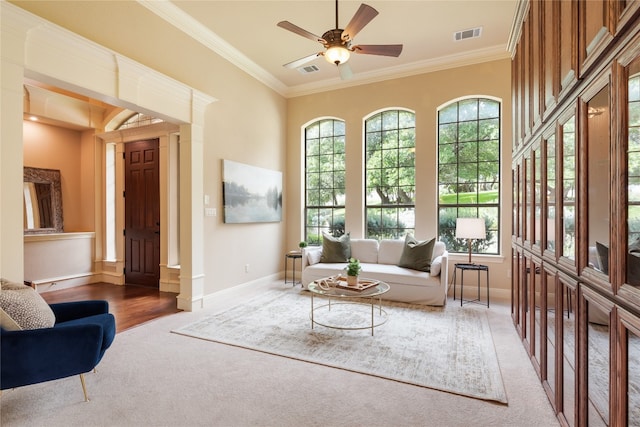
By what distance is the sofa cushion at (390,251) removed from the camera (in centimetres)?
513

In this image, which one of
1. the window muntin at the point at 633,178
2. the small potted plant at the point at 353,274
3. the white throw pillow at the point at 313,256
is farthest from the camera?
the white throw pillow at the point at 313,256

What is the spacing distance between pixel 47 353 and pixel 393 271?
3.71 meters

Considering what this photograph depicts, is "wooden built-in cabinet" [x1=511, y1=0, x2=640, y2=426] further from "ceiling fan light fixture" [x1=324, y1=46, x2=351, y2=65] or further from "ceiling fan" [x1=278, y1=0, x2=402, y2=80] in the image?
"ceiling fan light fixture" [x1=324, y1=46, x2=351, y2=65]

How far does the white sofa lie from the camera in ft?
14.1


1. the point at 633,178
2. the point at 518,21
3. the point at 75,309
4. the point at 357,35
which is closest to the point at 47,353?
the point at 75,309

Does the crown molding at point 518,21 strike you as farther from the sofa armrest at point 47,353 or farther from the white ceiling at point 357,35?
the sofa armrest at point 47,353

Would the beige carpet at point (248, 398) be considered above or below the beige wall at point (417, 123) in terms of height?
below

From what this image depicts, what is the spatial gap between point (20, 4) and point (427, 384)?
433 centimetres

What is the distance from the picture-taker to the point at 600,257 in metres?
1.46

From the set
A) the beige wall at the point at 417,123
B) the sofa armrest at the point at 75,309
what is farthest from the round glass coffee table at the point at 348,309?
the sofa armrest at the point at 75,309

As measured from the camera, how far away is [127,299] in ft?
15.3

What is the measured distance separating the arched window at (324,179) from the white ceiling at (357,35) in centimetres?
108

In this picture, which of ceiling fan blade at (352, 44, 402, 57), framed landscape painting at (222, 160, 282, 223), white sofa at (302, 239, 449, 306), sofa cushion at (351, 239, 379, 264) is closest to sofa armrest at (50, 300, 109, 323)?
framed landscape painting at (222, 160, 282, 223)

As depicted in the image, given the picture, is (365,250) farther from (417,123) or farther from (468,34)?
(468,34)
